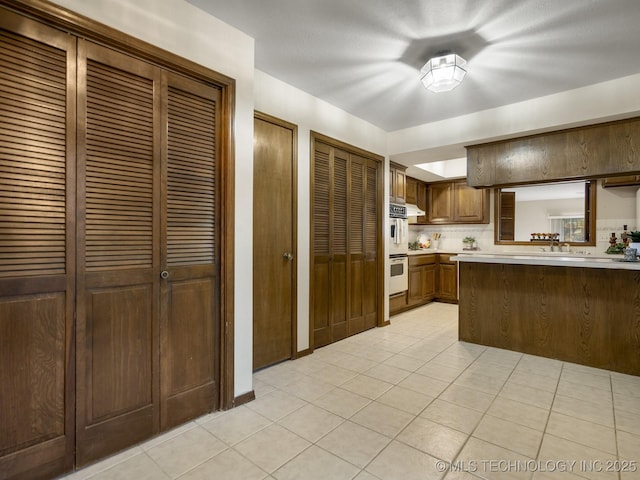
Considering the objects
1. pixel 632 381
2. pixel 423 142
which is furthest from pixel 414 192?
pixel 632 381

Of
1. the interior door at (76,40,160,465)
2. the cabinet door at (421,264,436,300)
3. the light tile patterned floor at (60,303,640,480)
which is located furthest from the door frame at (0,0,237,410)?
the cabinet door at (421,264,436,300)

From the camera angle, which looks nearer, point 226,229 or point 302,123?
point 226,229

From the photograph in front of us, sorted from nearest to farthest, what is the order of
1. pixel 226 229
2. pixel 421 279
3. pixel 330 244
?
pixel 226 229 < pixel 330 244 < pixel 421 279

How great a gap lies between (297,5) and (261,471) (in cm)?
268

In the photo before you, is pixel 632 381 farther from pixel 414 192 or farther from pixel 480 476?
pixel 414 192

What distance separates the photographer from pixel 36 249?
59.6 inches

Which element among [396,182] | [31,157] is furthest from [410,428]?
[396,182]

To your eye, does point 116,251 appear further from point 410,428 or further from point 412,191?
point 412,191

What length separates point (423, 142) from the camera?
4078mm

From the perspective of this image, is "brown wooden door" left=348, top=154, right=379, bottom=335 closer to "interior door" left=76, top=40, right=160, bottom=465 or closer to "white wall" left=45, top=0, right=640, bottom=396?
"white wall" left=45, top=0, right=640, bottom=396

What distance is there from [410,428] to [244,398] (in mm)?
1142

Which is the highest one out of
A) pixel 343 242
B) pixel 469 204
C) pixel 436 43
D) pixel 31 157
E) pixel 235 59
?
pixel 436 43

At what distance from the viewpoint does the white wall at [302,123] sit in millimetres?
2910

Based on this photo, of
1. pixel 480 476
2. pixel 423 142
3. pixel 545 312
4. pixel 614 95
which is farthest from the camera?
pixel 423 142
